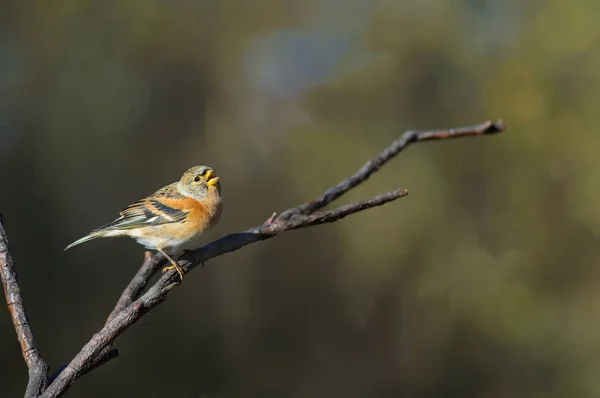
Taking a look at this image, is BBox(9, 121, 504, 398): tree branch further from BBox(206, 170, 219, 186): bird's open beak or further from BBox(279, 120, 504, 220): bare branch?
BBox(206, 170, 219, 186): bird's open beak

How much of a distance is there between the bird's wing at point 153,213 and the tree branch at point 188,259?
3.6 inches

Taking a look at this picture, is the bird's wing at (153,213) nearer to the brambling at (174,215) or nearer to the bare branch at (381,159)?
the brambling at (174,215)

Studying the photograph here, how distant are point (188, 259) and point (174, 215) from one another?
0.13 m

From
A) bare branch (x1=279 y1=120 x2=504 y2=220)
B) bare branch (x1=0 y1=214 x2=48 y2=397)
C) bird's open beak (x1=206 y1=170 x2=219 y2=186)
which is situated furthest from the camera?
bird's open beak (x1=206 y1=170 x2=219 y2=186)

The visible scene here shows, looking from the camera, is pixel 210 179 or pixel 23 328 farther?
pixel 210 179

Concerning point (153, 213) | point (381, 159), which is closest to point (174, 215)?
point (153, 213)

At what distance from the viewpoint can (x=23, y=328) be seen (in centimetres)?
54

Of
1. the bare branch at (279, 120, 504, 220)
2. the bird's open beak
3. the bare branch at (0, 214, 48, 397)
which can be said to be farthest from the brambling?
the bare branch at (0, 214, 48, 397)

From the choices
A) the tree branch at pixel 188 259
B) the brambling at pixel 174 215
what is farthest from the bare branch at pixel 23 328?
the brambling at pixel 174 215

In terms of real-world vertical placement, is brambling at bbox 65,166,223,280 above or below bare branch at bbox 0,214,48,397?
below

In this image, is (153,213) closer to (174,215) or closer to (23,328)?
(174,215)

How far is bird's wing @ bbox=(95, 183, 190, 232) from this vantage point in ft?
3.21

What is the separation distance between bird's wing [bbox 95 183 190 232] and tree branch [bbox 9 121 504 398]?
3.6 inches

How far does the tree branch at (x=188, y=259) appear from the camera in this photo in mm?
526
